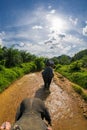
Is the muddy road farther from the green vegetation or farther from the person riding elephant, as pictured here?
the person riding elephant

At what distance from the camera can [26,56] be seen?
30719 mm

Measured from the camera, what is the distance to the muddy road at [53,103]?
10547 millimetres

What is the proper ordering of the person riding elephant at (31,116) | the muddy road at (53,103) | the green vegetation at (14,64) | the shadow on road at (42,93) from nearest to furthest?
1. the person riding elephant at (31,116)
2. the muddy road at (53,103)
3. the shadow on road at (42,93)
4. the green vegetation at (14,64)

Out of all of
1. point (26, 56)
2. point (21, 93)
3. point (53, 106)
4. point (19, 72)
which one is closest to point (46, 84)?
point (21, 93)

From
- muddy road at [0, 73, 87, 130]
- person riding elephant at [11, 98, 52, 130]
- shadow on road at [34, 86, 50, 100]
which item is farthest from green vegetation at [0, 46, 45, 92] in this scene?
person riding elephant at [11, 98, 52, 130]

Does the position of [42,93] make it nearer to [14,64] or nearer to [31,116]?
[31,116]

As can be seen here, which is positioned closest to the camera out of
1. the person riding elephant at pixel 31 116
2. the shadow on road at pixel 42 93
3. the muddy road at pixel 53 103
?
the person riding elephant at pixel 31 116

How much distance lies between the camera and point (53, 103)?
12.4m

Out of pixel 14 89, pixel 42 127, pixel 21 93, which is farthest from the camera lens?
pixel 14 89

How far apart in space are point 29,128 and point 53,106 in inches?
331

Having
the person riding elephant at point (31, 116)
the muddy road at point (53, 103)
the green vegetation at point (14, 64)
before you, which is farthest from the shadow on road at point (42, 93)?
Answer: the person riding elephant at point (31, 116)

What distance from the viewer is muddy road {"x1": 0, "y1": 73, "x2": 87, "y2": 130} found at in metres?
10.5

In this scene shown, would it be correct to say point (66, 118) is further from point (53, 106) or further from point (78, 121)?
point (53, 106)

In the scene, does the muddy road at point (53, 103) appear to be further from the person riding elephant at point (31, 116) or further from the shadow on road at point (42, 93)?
the person riding elephant at point (31, 116)
